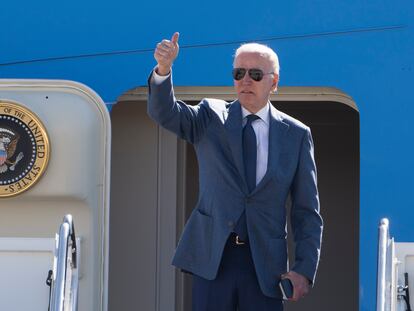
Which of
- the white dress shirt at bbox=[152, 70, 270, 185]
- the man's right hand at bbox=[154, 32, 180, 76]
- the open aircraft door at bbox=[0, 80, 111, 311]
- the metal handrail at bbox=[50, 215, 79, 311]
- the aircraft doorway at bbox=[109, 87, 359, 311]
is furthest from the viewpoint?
the aircraft doorway at bbox=[109, 87, 359, 311]

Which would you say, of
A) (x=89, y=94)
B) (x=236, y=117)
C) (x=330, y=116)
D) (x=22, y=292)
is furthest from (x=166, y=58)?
(x=330, y=116)

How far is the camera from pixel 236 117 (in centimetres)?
355

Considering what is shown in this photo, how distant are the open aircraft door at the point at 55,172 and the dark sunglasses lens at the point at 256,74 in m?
0.92

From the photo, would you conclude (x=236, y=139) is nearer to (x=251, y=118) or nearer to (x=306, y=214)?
(x=251, y=118)

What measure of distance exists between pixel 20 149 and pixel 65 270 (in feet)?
2.76

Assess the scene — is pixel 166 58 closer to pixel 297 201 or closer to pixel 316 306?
pixel 297 201

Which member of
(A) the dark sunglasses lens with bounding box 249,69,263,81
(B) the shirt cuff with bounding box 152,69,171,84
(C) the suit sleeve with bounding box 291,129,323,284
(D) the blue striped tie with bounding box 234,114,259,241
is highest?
(A) the dark sunglasses lens with bounding box 249,69,263,81

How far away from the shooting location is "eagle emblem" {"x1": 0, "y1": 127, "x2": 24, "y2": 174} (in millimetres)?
4188

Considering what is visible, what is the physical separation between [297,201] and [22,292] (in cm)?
120

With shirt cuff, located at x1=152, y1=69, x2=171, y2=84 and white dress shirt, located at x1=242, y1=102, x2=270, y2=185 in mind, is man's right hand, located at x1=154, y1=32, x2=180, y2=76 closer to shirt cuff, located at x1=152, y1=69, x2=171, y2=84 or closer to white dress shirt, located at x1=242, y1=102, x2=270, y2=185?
shirt cuff, located at x1=152, y1=69, x2=171, y2=84

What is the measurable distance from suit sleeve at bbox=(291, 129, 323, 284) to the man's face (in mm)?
236

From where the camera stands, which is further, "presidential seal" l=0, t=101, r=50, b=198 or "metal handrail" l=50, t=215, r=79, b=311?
"presidential seal" l=0, t=101, r=50, b=198

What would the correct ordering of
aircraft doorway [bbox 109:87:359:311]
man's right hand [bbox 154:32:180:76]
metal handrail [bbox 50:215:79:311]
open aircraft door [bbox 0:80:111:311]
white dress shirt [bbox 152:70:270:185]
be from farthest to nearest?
aircraft doorway [bbox 109:87:359:311] < open aircraft door [bbox 0:80:111:311] < white dress shirt [bbox 152:70:270:185] < metal handrail [bbox 50:215:79:311] < man's right hand [bbox 154:32:180:76]

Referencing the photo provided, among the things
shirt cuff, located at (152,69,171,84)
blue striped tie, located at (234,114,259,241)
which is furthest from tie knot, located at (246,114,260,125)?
shirt cuff, located at (152,69,171,84)
